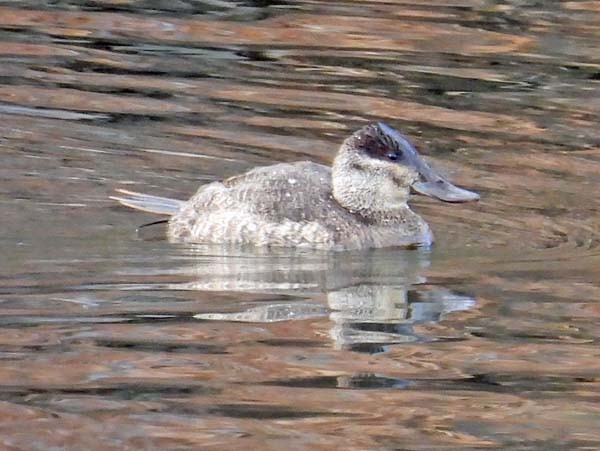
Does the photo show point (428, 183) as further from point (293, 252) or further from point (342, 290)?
point (342, 290)

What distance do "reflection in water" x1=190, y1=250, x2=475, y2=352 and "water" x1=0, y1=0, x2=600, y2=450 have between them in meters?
0.02

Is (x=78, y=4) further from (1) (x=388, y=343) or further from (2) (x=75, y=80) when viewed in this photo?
(1) (x=388, y=343)

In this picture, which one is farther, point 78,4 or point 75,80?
point 78,4

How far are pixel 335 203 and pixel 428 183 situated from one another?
49 cm

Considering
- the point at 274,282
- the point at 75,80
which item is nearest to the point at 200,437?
the point at 274,282

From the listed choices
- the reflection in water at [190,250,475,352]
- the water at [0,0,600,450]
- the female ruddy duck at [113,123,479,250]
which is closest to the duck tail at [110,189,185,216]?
the water at [0,0,600,450]

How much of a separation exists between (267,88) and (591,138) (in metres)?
2.42

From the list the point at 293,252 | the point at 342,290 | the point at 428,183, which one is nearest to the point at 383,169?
the point at 428,183

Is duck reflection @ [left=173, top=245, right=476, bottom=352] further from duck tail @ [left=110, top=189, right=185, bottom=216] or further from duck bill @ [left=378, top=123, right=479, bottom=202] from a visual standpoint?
duck tail @ [left=110, top=189, right=185, bottom=216]

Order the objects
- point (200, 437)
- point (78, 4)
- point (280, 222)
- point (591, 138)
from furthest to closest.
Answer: point (78, 4) → point (591, 138) → point (280, 222) → point (200, 437)

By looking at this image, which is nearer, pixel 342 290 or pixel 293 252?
pixel 342 290

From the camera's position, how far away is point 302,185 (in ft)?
29.9

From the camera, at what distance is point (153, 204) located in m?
9.57

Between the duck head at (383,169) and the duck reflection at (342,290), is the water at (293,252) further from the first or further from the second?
the duck head at (383,169)
